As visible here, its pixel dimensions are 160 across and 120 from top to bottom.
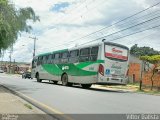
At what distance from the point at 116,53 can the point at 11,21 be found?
8.89m

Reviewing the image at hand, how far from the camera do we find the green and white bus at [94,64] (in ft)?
95.0

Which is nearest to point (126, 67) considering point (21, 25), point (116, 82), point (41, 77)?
point (116, 82)

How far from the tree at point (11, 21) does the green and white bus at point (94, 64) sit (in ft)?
18.0

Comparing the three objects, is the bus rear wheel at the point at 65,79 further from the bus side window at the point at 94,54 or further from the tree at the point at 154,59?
the tree at the point at 154,59

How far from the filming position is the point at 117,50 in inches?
1168

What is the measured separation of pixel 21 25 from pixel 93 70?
6.81 metres

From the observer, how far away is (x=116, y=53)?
29562 millimetres

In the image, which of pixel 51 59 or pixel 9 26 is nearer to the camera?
pixel 9 26

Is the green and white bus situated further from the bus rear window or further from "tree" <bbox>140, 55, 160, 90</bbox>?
"tree" <bbox>140, 55, 160, 90</bbox>

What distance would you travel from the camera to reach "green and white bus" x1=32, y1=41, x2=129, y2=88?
29.0m

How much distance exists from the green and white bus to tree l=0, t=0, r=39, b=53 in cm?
549

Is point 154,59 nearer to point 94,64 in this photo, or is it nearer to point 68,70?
point 94,64

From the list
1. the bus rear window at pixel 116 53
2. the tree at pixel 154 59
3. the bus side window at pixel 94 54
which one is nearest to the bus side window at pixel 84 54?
the bus side window at pixel 94 54

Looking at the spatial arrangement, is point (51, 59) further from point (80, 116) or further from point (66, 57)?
point (80, 116)
